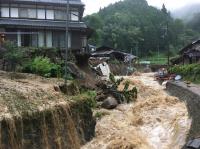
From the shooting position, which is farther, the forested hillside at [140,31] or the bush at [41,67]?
the forested hillside at [140,31]

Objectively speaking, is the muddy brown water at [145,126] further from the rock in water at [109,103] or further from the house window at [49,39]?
the house window at [49,39]

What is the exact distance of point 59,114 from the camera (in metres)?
14.9

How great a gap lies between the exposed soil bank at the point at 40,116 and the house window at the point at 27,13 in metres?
14.1

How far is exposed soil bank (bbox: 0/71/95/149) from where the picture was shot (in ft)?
41.4

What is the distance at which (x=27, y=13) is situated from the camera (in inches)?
1251

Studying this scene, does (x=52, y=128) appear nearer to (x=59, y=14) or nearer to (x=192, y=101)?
(x=192, y=101)

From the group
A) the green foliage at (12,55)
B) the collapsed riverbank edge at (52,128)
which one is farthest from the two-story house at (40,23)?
the collapsed riverbank edge at (52,128)

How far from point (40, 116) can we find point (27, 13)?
19.5 m

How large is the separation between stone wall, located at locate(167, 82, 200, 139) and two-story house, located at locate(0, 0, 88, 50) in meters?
9.28

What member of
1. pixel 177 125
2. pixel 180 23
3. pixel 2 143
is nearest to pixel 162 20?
pixel 180 23

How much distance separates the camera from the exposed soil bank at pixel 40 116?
1261 cm

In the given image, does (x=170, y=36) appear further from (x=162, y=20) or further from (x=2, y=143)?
(x=2, y=143)

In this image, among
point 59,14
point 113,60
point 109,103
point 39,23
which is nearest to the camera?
point 109,103

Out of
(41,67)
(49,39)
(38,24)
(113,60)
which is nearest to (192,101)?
(41,67)
